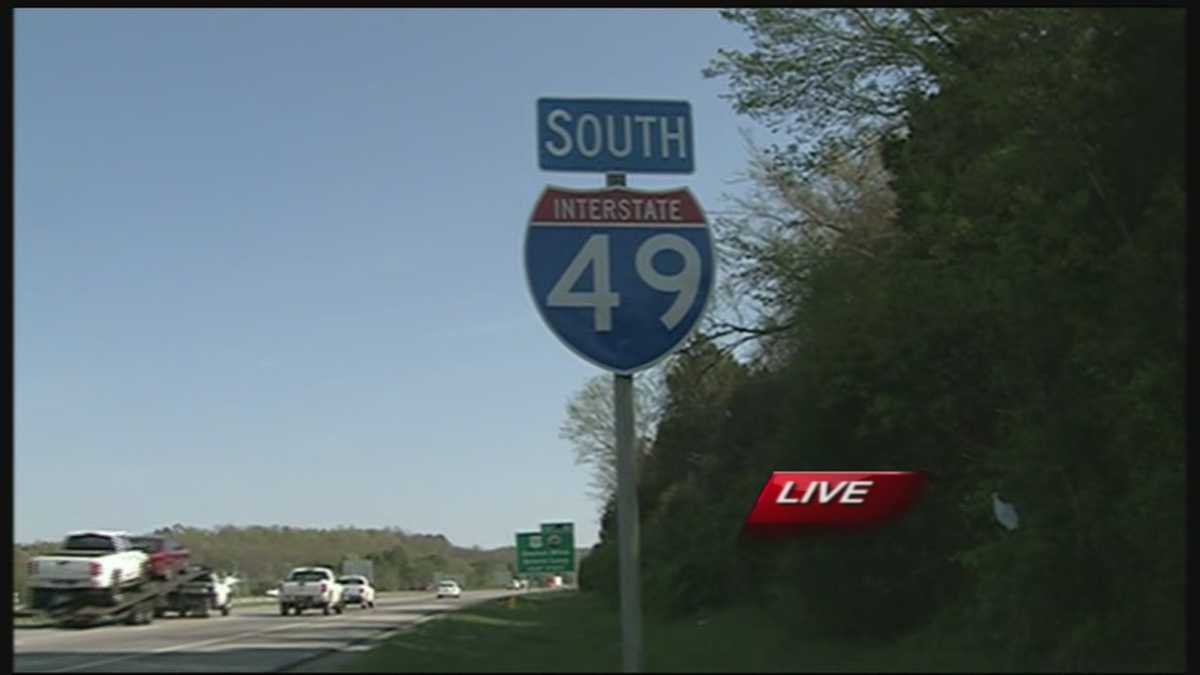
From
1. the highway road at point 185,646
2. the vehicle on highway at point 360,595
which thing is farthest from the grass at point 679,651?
the vehicle on highway at point 360,595

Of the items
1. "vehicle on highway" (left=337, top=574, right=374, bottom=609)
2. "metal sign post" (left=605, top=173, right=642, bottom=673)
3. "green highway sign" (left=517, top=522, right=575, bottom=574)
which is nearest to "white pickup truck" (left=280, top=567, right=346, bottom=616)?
"vehicle on highway" (left=337, top=574, right=374, bottom=609)

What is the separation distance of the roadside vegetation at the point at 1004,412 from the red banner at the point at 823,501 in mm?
124

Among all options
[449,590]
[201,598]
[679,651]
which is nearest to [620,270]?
[679,651]

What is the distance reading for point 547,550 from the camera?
8.72 meters

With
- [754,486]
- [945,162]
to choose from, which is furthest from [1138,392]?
[945,162]

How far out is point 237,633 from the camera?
21.0 metres

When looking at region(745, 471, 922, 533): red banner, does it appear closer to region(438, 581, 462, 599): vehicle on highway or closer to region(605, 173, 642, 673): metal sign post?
region(605, 173, 642, 673): metal sign post

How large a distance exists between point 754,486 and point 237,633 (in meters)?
14.1

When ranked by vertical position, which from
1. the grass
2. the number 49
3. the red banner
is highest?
the number 49

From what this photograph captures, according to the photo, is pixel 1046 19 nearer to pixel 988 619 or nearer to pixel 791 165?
pixel 988 619

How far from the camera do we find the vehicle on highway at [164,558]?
541 inches

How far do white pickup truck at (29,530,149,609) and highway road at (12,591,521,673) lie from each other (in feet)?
1.73

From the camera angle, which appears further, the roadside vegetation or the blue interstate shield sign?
the roadside vegetation

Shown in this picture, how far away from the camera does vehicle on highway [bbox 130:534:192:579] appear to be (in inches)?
541
